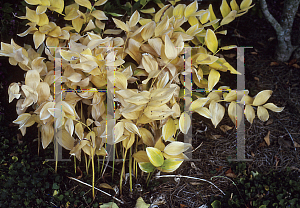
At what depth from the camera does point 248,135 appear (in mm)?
1614

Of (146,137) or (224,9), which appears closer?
(146,137)

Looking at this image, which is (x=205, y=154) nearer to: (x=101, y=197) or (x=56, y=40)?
(x=101, y=197)

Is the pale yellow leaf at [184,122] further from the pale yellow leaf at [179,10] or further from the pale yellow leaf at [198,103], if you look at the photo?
the pale yellow leaf at [179,10]

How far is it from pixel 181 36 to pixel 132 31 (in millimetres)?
238

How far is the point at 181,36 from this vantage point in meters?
1.01

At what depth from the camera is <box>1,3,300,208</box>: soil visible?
4.27ft

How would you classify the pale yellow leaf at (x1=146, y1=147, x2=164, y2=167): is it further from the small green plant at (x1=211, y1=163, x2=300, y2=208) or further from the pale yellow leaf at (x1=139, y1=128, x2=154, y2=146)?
the small green plant at (x1=211, y1=163, x2=300, y2=208)

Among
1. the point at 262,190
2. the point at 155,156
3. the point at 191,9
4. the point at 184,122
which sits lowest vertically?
the point at 262,190

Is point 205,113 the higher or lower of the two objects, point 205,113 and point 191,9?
the lower

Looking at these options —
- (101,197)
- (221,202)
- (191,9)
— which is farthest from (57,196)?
(191,9)

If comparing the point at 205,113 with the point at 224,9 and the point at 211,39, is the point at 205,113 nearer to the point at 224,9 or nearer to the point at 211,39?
the point at 211,39

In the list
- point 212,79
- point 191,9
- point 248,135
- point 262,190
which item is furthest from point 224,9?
point 262,190

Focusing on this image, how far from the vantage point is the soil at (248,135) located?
1302 mm

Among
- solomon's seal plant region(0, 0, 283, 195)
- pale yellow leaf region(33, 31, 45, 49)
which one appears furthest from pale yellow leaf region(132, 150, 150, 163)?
pale yellow leaf region(33, 31, 45, 49)
